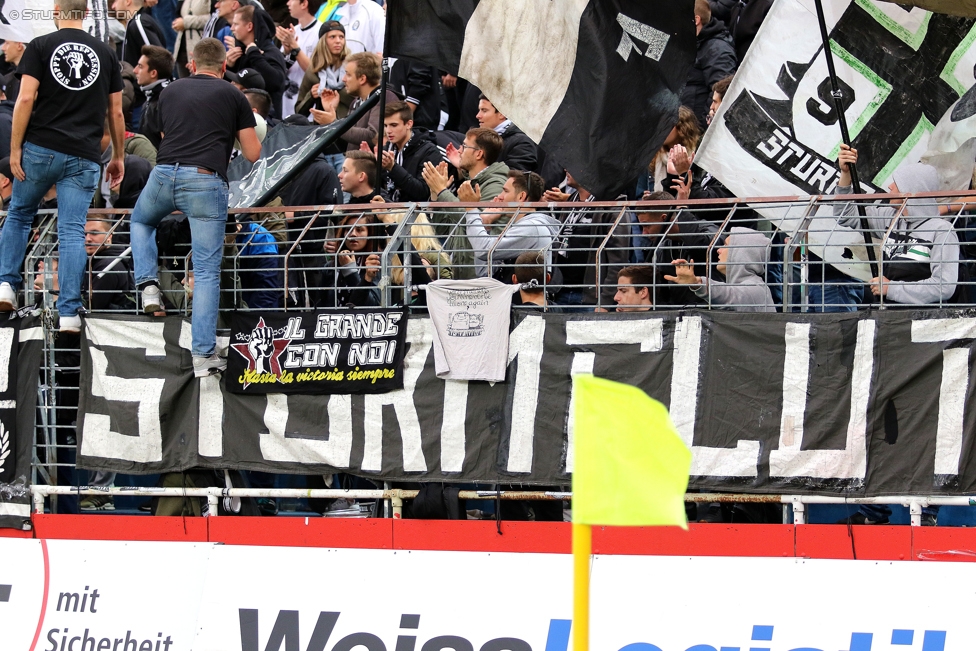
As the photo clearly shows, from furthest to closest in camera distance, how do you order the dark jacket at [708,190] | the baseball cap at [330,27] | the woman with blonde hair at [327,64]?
1. the baseball cap at [330,27]
2. the woman with blonde hair at [327,64]
3. the dark jacket at [708,190]

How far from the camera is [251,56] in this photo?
42.6 feet

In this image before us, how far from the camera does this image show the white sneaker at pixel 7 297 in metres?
8.54

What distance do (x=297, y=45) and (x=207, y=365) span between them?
642 centimetres

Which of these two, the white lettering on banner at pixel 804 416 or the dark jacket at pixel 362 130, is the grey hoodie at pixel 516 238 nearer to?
the white lettering on banner at pixel 804 416

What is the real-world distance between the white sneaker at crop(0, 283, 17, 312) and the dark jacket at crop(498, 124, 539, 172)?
4.00 metres

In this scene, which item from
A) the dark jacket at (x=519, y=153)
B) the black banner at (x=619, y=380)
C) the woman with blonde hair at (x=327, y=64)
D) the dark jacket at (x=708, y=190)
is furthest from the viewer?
the woman with blonde hair at (x=327, y=64)

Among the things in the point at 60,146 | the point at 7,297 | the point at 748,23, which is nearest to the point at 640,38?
the point at 748,23

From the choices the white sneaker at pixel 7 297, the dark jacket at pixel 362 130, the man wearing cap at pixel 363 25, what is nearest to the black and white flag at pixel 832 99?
the dark jacket at pixel 362 130

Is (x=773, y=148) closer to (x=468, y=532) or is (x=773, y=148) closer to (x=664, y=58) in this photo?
(x=664, y=58)

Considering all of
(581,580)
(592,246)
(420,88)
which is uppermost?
(420,88)

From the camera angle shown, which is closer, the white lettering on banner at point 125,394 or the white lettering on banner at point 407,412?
the white lettering on banner at point 407,412

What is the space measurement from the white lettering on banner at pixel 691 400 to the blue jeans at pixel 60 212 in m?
4.03

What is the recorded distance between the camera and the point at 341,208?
8.16 meters

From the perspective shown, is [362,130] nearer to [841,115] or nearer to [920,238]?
[841,115]
